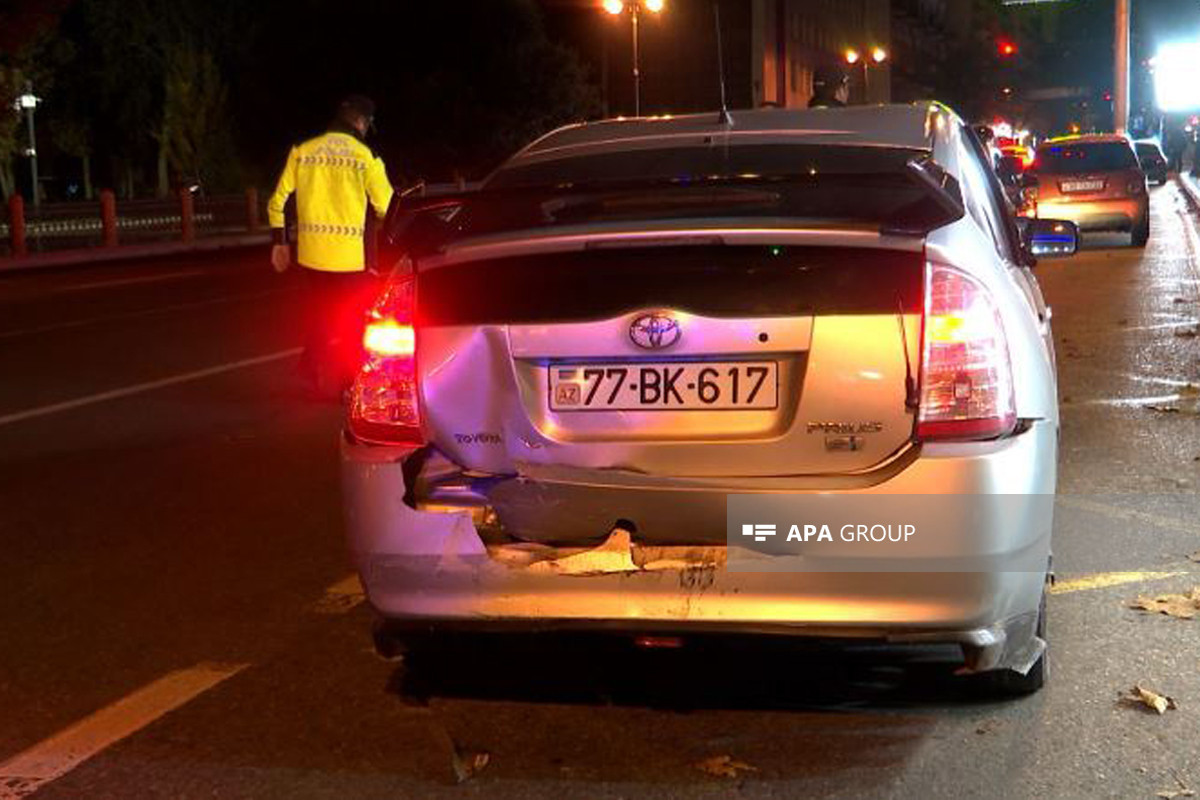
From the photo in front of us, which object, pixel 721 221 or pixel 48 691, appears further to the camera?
pixel 48 691

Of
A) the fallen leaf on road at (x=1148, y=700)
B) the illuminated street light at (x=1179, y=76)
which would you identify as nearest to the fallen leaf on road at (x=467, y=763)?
the fallen leaf on road at (x=1148, y=700)

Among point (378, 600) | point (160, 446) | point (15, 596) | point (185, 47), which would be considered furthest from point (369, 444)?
point (185, 47)

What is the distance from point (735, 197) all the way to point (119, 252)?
28.9 meters

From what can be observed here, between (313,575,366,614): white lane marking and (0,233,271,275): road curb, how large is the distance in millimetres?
22903

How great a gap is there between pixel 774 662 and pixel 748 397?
4.38ft

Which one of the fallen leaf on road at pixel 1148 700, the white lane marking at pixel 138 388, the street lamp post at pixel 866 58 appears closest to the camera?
the fallen leaf on road at pixel 1148 700

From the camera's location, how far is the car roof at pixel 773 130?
4.95m

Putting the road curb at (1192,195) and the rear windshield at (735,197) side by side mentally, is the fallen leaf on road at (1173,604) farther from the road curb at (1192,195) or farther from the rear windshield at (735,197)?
the road curb at (1192,195)

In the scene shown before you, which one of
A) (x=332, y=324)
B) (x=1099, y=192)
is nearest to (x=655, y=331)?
(x=332, y=324)

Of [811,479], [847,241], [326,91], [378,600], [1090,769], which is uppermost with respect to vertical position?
[326,91]

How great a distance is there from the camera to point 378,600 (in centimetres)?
419

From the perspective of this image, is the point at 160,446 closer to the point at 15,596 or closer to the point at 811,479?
the point at 15,596

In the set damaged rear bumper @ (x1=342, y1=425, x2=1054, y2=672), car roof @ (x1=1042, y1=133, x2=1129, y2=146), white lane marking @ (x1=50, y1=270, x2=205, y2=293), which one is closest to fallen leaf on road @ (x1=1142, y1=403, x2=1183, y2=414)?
damaged rear bumper @ (x1=342, y1=425, x2=1054, y2=672)

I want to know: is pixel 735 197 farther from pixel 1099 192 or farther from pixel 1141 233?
pixel 1141 233
